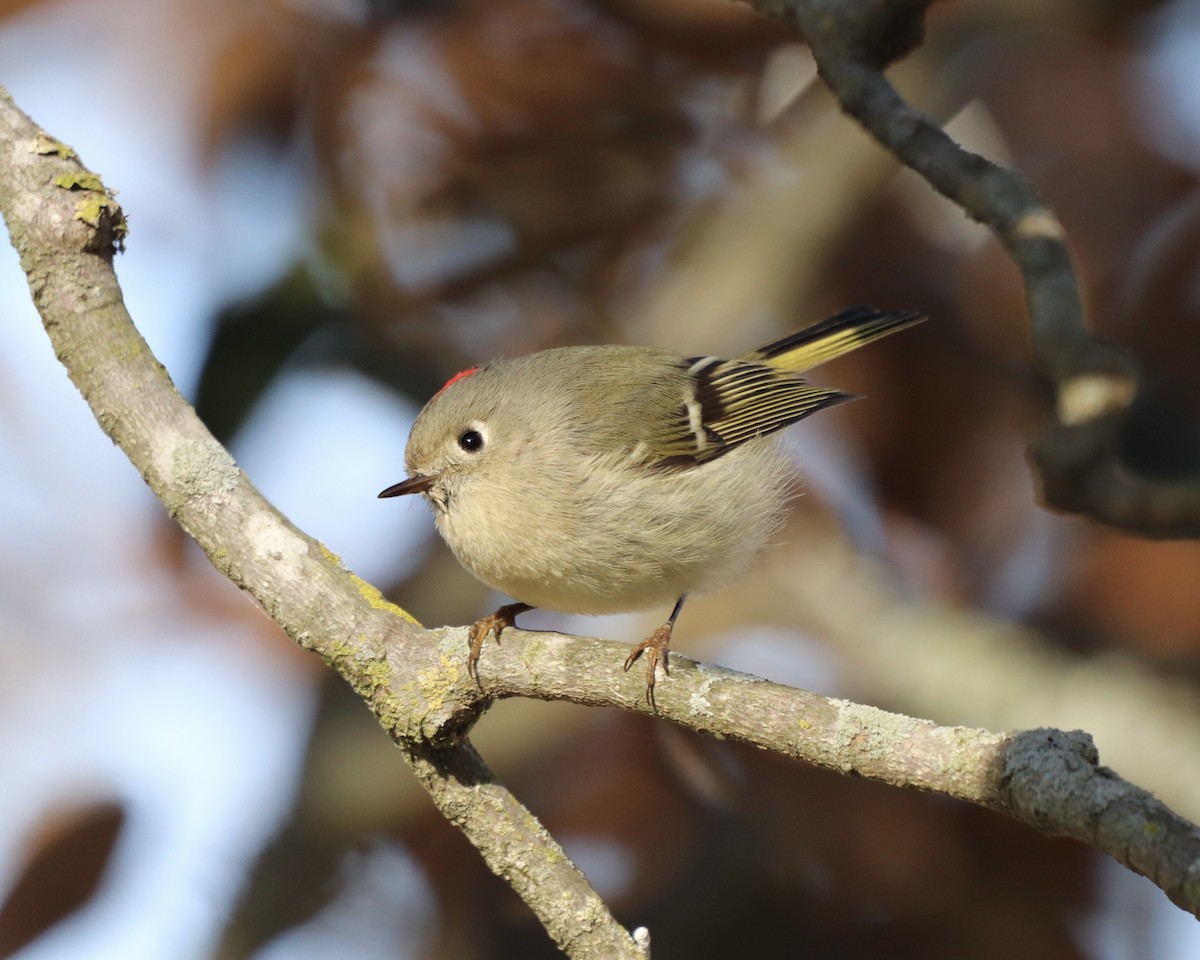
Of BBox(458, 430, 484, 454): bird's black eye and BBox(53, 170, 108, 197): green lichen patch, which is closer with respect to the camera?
BBox(53, 170, 108, 197): green lichen patch

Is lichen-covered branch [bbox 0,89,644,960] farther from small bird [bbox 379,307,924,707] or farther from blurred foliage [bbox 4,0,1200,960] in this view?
blurred foliage [bbox 4,0,1200,960]

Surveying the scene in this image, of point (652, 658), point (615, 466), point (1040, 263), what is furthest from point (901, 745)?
point (615, 466)

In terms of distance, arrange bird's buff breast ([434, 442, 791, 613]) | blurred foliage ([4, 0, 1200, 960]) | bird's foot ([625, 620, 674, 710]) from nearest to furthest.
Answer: bird's foot ([625, 620, 674, 710]) < bird's buff breast ([434, 442, 791, 613]) < blurred foliage ([4, 0, 1200, 960])

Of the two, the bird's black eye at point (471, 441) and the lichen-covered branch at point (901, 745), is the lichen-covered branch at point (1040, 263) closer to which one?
the lichen-covered branch at point (901, 745)

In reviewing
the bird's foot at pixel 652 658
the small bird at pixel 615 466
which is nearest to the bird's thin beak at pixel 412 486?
the small bird at pixel 615 466

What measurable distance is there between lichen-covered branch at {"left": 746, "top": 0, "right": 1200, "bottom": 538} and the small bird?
2.55ft

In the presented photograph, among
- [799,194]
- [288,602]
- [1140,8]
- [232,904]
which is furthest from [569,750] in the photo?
[1140,8]

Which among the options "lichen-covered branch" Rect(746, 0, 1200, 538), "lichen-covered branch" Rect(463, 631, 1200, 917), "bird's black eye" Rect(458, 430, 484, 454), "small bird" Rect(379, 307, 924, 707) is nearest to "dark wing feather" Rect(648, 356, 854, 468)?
"small bird" Rect(379, 307, 924, 707)

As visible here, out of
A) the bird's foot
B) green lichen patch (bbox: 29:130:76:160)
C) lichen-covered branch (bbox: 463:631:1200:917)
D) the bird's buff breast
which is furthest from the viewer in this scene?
the bird's buff breast

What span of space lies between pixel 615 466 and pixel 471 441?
0.94 ft

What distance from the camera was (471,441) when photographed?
2.23m

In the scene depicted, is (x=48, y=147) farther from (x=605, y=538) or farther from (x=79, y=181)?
(x=605, y=538)

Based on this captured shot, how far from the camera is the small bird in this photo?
204 cm

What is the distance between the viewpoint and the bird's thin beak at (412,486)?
216cm
